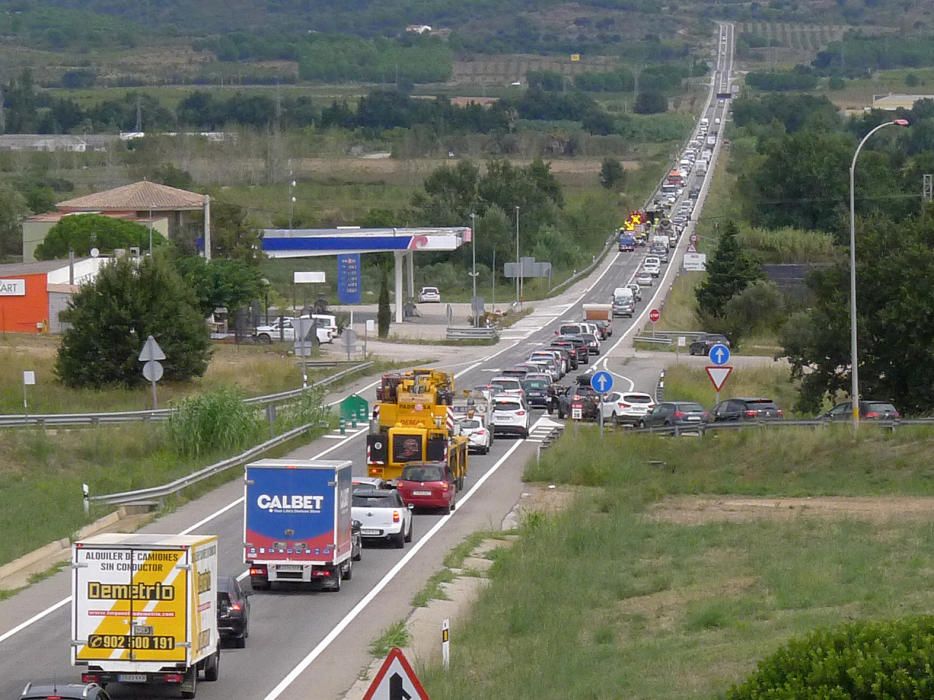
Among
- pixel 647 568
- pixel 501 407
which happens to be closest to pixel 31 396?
pixel 501 407

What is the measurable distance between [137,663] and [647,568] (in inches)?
444

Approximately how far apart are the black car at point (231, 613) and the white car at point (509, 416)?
30.7 metres

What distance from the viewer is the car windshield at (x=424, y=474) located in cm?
3816

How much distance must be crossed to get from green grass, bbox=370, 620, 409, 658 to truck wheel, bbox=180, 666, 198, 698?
343 cm

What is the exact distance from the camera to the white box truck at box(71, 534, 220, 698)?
64.7ft

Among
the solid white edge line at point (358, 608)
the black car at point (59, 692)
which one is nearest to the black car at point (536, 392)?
the solid white edge line at point (358, 608)

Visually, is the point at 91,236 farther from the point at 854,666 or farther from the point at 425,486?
the point at 854,666

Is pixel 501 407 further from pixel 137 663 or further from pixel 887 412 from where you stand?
pixel 137 663

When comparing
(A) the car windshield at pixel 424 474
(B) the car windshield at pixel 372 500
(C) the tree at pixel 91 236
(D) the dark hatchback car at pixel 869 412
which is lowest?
(A) the car windshield at pixel 424 474

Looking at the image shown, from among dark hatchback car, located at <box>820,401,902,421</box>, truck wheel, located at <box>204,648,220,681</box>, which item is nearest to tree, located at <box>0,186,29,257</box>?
dark hatchback car, located at <box>820,401,902,421</box>

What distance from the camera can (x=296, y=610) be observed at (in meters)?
26.7

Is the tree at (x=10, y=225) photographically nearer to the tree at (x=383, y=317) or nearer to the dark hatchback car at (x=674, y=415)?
the tree at (x=383, y=317)

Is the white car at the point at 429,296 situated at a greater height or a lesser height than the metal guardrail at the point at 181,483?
greater

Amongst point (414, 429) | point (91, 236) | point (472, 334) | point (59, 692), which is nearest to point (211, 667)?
point (59, 692)
